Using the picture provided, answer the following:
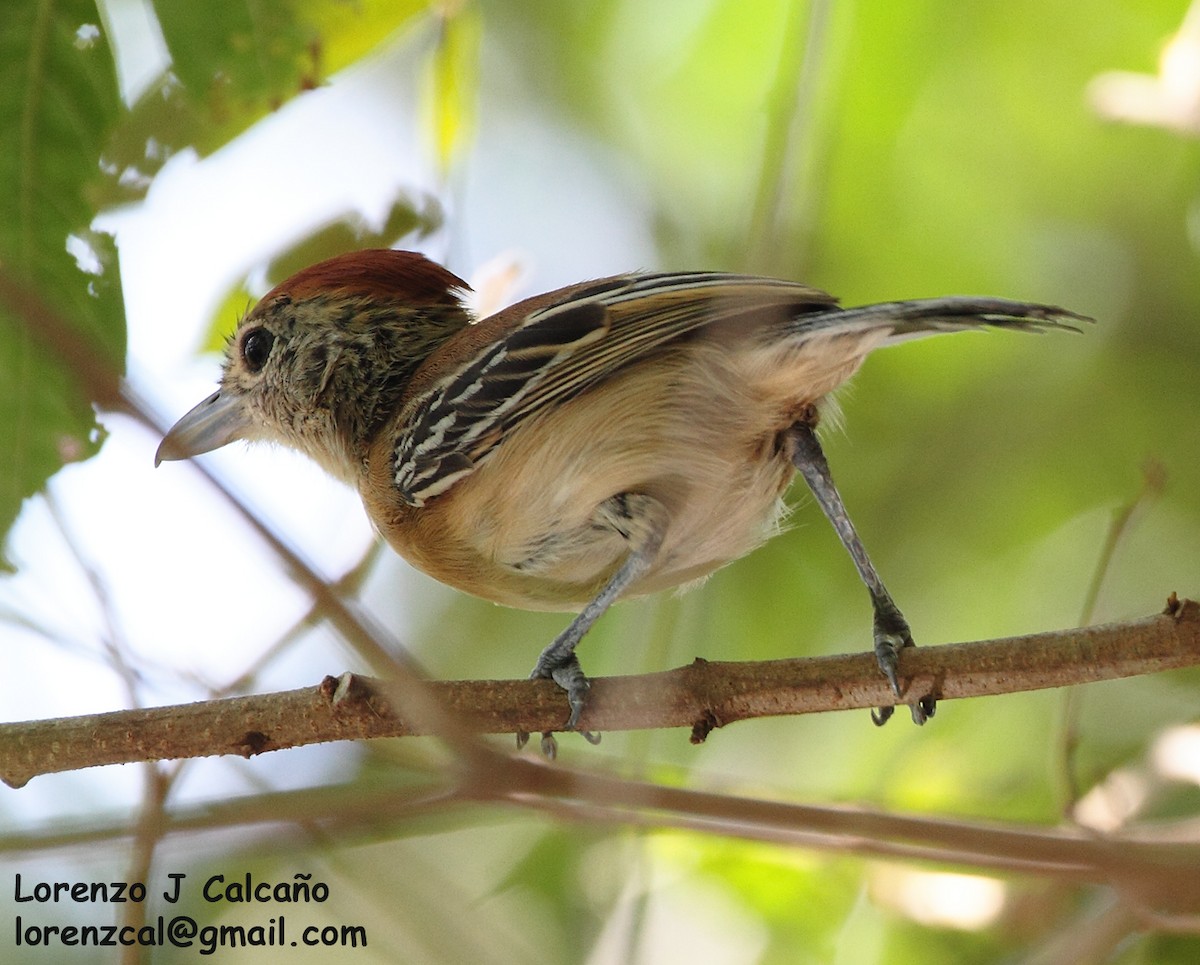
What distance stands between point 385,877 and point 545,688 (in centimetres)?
65

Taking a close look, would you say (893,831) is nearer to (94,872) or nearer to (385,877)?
(385,877)

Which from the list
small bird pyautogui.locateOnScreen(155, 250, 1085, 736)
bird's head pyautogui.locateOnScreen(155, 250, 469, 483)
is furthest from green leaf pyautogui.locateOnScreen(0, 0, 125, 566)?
bird's head pyautogui.locateOnScreen(155, 250, 469, 483)

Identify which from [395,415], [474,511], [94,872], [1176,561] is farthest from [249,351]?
[1176,561]

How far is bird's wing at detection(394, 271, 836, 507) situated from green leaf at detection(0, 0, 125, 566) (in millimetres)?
984

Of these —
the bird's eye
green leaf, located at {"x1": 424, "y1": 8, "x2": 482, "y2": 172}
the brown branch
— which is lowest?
the brown branch

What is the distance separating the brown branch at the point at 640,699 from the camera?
251cm

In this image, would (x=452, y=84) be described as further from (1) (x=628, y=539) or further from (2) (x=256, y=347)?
(2) (x=256, y=347)

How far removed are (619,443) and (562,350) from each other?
0.30m

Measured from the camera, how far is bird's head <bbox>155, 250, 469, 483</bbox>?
4215 mm

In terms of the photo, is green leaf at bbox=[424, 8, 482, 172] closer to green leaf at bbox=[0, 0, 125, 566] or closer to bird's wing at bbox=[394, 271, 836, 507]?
bird's wing at bbox=[394, 271, 836, 507]

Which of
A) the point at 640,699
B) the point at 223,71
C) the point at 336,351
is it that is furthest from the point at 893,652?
the point at 336,351

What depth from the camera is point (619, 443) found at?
3369 millimetres

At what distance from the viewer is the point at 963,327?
2.81 m

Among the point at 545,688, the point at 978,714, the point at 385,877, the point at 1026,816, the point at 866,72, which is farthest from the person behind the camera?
the point at 866,72
